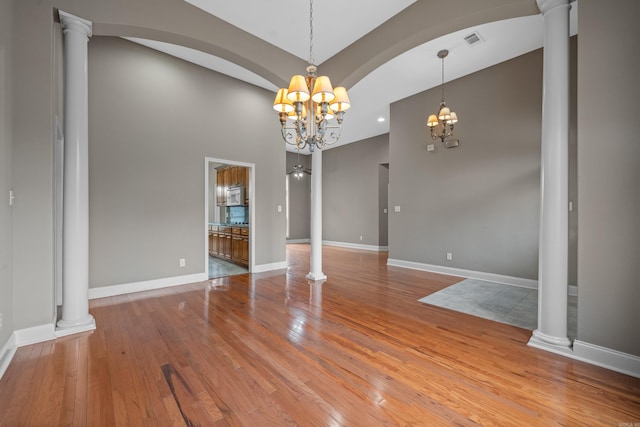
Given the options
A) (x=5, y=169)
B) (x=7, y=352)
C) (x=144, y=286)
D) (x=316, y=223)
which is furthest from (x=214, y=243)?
(x=5, y=169)

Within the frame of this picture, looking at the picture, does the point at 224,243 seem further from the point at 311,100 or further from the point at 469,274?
the point at 469,274

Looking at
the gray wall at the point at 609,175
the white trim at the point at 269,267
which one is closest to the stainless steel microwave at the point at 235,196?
the white trim at the point at 269,267

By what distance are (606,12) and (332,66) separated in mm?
3041

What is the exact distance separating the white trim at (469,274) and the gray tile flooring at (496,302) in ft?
0.43

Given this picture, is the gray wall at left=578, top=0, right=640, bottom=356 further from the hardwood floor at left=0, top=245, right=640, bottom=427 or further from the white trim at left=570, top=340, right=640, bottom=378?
the hardwood floor at left=0, top=245, right=640, bottom=427

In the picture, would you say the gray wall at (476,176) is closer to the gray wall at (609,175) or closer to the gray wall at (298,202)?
the gray wall at (609,175)

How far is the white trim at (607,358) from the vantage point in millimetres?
1973

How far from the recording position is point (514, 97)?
14.5ft

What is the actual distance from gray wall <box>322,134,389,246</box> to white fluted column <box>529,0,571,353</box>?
580 cm

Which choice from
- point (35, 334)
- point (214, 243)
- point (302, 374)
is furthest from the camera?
point (214, 243)

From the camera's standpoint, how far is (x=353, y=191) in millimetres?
9078

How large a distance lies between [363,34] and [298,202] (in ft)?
23.8

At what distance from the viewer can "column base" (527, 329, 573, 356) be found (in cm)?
227

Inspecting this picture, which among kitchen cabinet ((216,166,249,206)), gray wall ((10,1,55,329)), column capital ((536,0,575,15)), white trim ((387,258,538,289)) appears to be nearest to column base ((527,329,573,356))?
white trim ((387,258,538,289))
